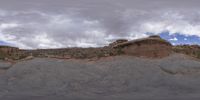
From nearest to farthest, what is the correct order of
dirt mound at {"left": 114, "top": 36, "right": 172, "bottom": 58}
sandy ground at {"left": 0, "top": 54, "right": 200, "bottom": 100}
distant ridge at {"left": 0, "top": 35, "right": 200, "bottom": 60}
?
sandy ground at {"left": 0, "top": 54, "right": 200, "bottom": 100}
distant ridge at {"left": 0, "top": 35, "right": 200, "bottom": 60}
dirt mound at {"left": 114, "top": 36, "right": 172, "bottom": 58}

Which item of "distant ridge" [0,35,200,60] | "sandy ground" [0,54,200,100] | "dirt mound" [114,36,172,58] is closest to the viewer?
"sandy ground" [0,54,200,100]

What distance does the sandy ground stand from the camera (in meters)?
28.9

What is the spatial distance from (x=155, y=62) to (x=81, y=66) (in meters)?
5.49

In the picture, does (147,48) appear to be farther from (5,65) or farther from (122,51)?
(5,65)

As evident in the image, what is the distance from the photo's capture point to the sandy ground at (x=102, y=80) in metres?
28.9

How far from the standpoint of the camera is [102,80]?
99.7ft

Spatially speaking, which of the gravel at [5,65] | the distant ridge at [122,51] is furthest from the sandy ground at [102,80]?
the distant ridge at [122,51]

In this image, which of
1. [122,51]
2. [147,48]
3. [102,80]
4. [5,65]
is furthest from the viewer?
[147,48]

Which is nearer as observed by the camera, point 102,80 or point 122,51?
point 102,80

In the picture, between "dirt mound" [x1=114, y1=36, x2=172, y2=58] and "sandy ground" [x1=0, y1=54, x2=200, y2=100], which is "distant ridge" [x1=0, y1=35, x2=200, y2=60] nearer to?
"dirt mound" [x1=114, y1=36, x2=172, y2=58]

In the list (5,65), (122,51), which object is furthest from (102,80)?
(5,65)

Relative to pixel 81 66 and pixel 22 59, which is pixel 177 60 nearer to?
pixel 81 66

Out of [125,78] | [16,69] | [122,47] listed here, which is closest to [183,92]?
[125,78]

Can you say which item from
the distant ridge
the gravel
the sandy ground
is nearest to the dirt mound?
the distant ridge
